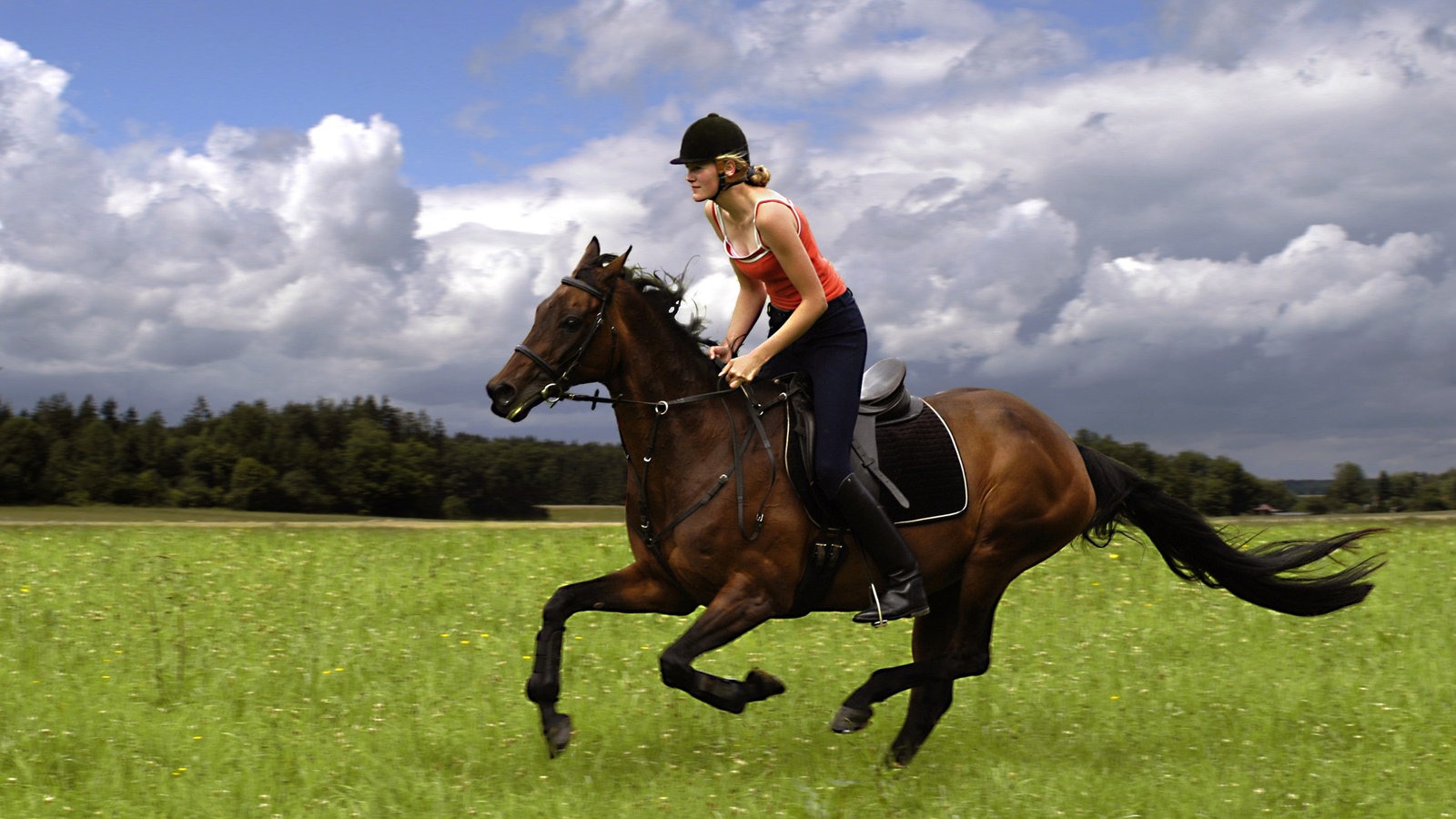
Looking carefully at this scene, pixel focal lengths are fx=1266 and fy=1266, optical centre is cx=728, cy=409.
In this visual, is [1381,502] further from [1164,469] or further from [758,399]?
[758,399]

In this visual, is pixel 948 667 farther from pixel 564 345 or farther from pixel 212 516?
pixel 212 516

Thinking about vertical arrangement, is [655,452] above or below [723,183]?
below

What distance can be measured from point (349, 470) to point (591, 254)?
14321 mm

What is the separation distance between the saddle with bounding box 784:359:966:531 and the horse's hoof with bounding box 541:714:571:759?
1.71 meters

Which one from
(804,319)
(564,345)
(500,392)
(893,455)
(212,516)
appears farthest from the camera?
(212,516)

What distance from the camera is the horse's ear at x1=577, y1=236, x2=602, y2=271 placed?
6.58 meters

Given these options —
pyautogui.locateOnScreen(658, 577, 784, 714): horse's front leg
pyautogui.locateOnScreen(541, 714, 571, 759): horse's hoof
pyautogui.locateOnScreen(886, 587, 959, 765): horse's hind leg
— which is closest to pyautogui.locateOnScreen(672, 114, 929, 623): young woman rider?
pyautogui.locateOnScreen(658, 577, 784, 714): horse's front leg

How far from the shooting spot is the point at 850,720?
22.7 ft

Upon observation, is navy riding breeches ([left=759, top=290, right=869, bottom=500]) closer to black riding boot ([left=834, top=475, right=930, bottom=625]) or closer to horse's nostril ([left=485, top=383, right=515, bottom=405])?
black riding boot ([left=834, top=475, right=930, bottom=625])

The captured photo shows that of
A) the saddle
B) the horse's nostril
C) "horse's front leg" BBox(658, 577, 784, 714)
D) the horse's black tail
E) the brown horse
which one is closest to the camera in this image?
the horse's nostril

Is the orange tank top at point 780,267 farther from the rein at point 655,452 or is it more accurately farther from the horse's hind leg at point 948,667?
the horse's hind leg at point 948,667

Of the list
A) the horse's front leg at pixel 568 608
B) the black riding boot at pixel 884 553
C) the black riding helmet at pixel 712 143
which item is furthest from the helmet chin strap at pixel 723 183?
the horse's front leg at pixel 568 608

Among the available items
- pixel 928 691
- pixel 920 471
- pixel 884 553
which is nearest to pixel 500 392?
pixel 884 553

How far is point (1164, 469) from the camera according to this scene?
2019cm
